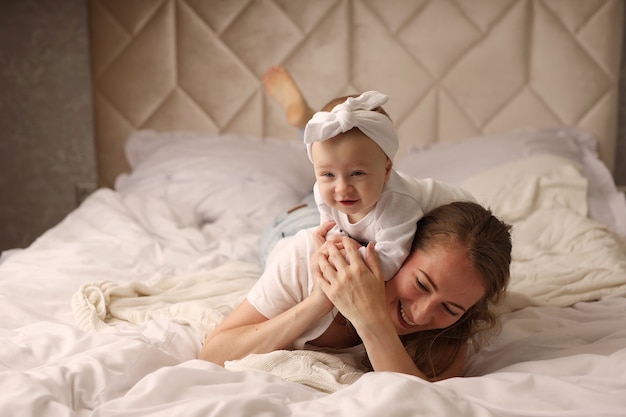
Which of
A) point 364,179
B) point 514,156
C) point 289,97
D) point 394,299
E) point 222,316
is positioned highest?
point 289,97

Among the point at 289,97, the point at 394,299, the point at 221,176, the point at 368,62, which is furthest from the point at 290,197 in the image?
the point at 394,299

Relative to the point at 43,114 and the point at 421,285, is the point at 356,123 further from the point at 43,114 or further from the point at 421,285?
the point at 43,114

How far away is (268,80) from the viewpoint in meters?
2.32

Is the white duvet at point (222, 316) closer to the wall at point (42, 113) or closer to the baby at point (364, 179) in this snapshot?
the baby at point (364, 179)

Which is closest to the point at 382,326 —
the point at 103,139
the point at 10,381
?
the point at 10,381

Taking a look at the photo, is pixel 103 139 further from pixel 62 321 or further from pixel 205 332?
pixel 205 332

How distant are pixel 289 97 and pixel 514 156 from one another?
0.96 m

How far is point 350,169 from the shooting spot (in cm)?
113

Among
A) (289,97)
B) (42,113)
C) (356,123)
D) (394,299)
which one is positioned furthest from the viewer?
(42,113)

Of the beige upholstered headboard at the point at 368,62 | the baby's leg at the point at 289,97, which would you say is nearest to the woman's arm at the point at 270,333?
the baby's leg at the point at 289,97

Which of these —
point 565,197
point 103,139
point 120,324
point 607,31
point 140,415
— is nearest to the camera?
point 140,415

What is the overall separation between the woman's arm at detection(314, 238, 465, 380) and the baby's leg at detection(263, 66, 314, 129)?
1.02 metres

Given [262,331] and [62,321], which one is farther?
[62,321]

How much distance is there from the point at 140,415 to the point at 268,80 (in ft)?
5.26
